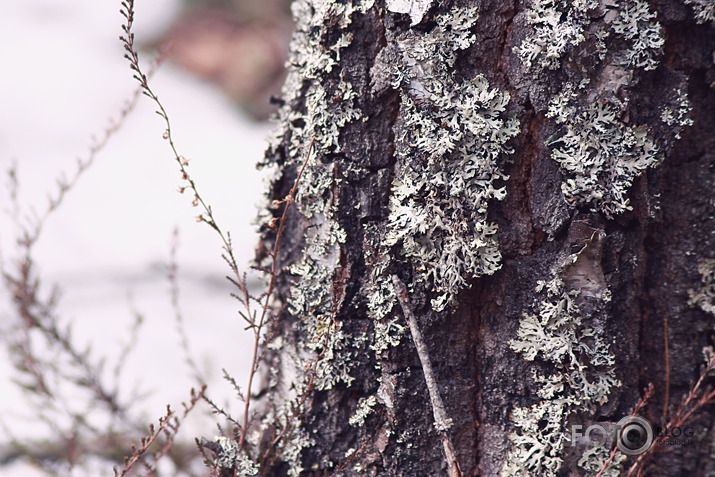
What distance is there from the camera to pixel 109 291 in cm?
337

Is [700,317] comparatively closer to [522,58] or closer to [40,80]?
[522,58]

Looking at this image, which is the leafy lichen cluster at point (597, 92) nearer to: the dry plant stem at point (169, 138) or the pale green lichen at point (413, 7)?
the pale green lichen at point (413, 7)

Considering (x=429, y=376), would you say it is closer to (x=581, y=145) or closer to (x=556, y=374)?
(x=556, y=374)

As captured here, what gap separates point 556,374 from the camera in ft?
2.88

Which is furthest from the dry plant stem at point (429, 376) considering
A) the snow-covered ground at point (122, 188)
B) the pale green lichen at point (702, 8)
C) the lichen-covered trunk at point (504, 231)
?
the snow-covered ground at point (122, 188)

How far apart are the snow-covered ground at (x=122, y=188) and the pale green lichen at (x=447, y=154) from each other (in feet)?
5.07

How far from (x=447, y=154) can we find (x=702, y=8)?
455mm

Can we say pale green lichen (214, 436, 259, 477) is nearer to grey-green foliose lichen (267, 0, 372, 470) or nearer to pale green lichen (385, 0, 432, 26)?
grey-green foliose lichen (267, 0, 372, 470)

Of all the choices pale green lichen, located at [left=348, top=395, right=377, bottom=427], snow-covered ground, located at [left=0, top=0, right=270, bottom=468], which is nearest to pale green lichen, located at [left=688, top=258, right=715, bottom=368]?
pale green lichen, located at [left=348, top=395, right=377, bottom=427]

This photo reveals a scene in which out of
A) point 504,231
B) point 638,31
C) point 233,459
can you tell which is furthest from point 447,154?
point 233,459

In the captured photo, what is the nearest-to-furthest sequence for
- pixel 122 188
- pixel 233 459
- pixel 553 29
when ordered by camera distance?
pixel 553 29
pixel 233 459
pixel 122 188

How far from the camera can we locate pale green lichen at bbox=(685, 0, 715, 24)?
2.78ft

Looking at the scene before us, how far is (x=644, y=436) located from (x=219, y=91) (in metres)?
4.47

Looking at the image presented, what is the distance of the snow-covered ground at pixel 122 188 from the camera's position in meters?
3.05
